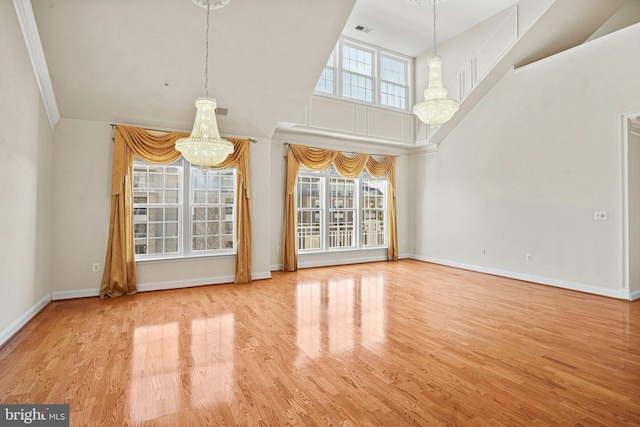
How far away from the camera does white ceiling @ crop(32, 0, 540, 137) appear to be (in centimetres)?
357

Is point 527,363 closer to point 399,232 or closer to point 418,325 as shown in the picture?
point 418,325

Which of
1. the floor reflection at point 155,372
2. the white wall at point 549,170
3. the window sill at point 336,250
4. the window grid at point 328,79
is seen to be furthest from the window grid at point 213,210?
the white wall at point 549,170


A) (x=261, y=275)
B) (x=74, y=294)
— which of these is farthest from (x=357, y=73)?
(x=74, y=294)

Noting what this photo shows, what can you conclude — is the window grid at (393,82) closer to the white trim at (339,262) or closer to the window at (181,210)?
the white trim at (339,262)

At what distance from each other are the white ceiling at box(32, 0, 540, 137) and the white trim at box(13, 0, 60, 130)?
0.09 metres

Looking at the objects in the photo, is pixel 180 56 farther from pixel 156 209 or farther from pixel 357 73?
pixel 357 73

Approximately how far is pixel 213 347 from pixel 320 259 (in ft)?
14.1

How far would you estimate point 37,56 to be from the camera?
359cm

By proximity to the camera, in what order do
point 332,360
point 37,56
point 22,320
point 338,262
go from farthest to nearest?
point 338,262 < point 37,56 < point 22,320 < point 332,360

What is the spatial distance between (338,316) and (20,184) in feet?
12.2

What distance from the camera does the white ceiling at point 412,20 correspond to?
596 cm

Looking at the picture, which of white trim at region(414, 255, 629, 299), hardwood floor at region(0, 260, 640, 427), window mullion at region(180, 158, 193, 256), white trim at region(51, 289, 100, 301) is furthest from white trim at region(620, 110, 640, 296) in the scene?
white trim at region(51, 289, 100, 301)

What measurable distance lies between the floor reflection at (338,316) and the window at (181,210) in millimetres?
1836

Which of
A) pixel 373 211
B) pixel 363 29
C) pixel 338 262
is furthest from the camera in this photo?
pixel 373 211
